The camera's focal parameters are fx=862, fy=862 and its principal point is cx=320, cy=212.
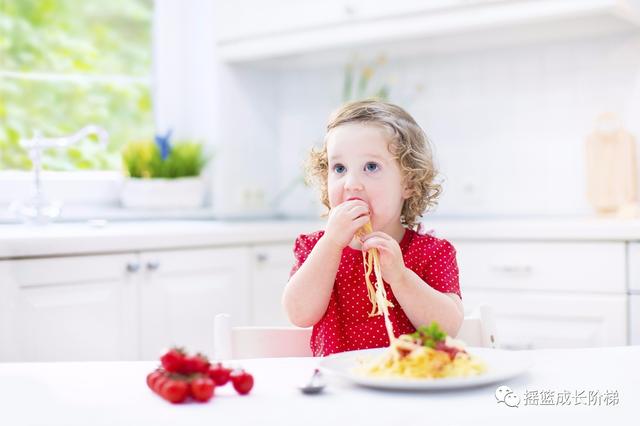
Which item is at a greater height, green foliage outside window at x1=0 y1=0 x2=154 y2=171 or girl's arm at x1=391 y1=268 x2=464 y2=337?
green foliage outside window at x1=0 y1=0 x2=154 y2=171

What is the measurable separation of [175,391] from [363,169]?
649 mm

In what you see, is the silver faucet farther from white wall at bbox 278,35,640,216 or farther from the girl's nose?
the girl's nose

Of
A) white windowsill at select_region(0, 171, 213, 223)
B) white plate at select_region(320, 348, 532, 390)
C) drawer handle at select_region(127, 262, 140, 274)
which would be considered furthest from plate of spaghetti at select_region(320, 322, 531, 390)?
white windowsill at select_region(0, 171, 213, 223)

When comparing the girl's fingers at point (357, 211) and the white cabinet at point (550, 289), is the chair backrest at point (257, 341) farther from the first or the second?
the white cabinet at point (550, 289)

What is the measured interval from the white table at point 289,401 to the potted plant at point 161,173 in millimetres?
2092

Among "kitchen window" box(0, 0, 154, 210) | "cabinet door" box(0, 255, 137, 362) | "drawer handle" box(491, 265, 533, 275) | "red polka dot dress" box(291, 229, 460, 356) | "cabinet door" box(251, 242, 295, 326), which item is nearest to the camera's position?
"red polka dot dress" box(291, 229, 460, 356)

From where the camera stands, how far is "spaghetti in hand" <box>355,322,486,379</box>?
2.82 feet

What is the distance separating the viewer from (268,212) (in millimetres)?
3498

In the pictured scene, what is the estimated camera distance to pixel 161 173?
10.2ft

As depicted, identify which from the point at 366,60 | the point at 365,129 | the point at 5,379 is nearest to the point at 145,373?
the point at 5,379

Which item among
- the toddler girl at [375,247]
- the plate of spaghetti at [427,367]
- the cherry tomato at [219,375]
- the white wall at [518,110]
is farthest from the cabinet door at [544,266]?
the cherry tomato at [219,375]

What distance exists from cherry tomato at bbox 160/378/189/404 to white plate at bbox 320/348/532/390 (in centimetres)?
16

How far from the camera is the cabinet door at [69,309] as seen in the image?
2.07 meters

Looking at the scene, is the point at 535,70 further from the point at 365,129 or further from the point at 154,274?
the point at 365,129
